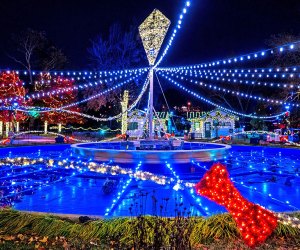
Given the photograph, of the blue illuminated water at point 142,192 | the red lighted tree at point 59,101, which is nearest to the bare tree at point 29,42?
the red lighted tree at point 59,101

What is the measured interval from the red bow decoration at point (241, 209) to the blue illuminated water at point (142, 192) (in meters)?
0.52

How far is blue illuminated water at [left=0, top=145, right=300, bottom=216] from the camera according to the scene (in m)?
7.01

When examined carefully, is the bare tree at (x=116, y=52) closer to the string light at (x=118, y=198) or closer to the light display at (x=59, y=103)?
the light display at (x=59, y=103)

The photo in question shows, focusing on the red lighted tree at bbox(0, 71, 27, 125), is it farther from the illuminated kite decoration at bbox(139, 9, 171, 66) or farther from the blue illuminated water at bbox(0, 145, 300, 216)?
the blue illuminated water at bbox(0, 145, 300, 216)

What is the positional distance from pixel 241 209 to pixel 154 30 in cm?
1226

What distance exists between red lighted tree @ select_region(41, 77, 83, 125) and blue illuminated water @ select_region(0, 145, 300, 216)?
75.3 feet

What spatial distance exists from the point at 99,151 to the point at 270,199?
24.6ft

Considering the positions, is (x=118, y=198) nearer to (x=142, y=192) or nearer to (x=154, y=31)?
(x=142, y=192)

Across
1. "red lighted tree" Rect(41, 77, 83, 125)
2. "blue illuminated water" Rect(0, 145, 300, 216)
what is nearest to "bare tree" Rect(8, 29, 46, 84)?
"red lighted tree" Rect(41, 77, 83, 125)

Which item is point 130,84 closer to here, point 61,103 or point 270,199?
point 61,103

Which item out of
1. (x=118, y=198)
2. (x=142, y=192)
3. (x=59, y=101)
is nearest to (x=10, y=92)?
(x=59, y=101)

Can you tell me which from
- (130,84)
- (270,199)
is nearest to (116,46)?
(130,84)

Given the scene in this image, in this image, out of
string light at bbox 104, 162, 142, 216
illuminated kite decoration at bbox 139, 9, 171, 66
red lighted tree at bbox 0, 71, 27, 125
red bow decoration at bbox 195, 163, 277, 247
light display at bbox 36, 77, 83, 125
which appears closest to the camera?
red bow decoration at bbox 195, 163, 277, 247

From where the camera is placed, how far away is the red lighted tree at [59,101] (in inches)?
1421
